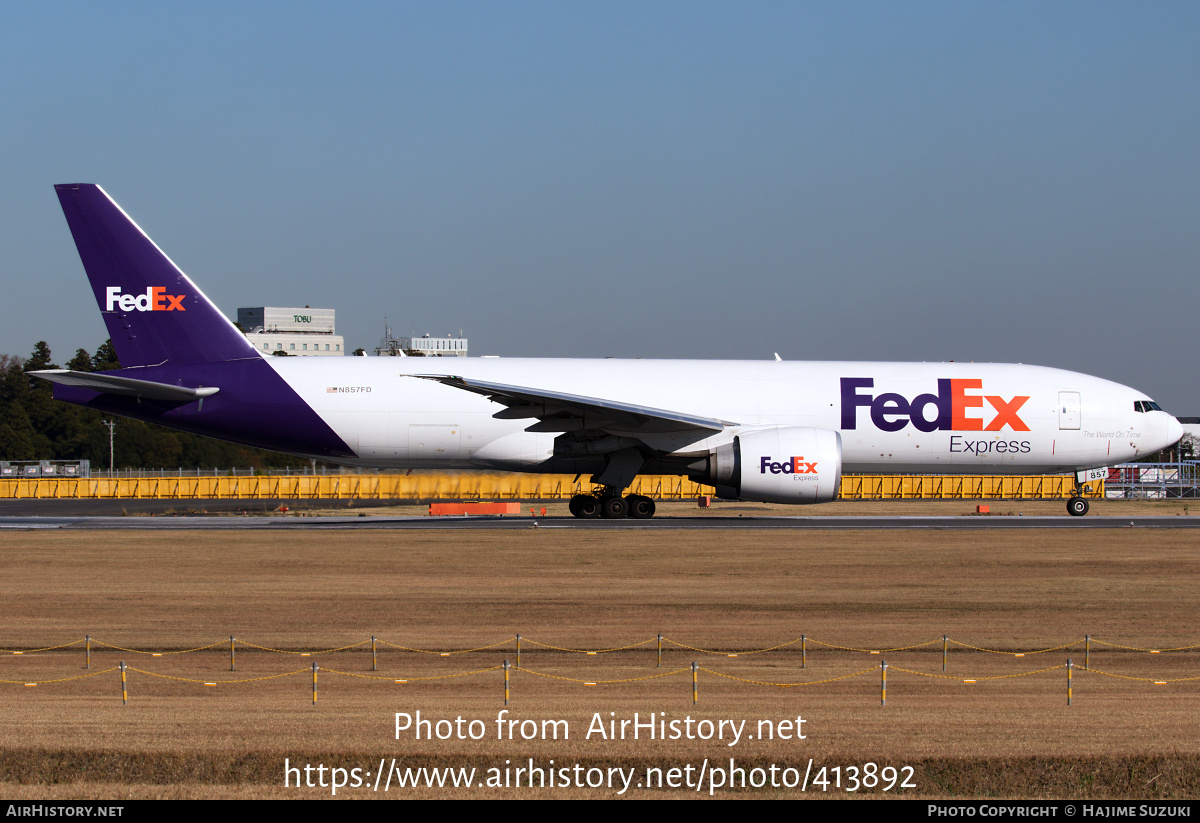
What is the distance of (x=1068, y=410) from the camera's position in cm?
3081

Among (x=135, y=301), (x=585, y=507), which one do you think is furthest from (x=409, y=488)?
(x=135, y=301)

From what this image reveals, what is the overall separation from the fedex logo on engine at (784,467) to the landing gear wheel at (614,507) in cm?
418

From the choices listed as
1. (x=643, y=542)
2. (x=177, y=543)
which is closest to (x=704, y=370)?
(x=643, y=542)

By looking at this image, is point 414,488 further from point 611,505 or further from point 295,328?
point 295,328

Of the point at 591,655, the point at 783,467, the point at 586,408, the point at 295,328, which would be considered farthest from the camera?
the point at 295,328

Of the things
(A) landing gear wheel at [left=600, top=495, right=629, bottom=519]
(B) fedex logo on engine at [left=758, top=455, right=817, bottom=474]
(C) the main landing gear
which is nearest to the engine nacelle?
(B) fedex logo on engine at [left=758, top=455, right=817, bottom=474]

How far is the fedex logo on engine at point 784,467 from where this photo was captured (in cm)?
2691

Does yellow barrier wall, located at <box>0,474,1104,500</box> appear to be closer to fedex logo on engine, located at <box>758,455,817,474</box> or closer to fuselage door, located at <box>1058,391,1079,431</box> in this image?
fuselage door, located at <box>1058,391,1079,431</box>

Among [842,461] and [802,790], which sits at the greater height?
[842,461]

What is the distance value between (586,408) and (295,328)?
12053cm

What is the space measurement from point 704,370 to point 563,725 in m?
21.8

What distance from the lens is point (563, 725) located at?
9203 millimetres
